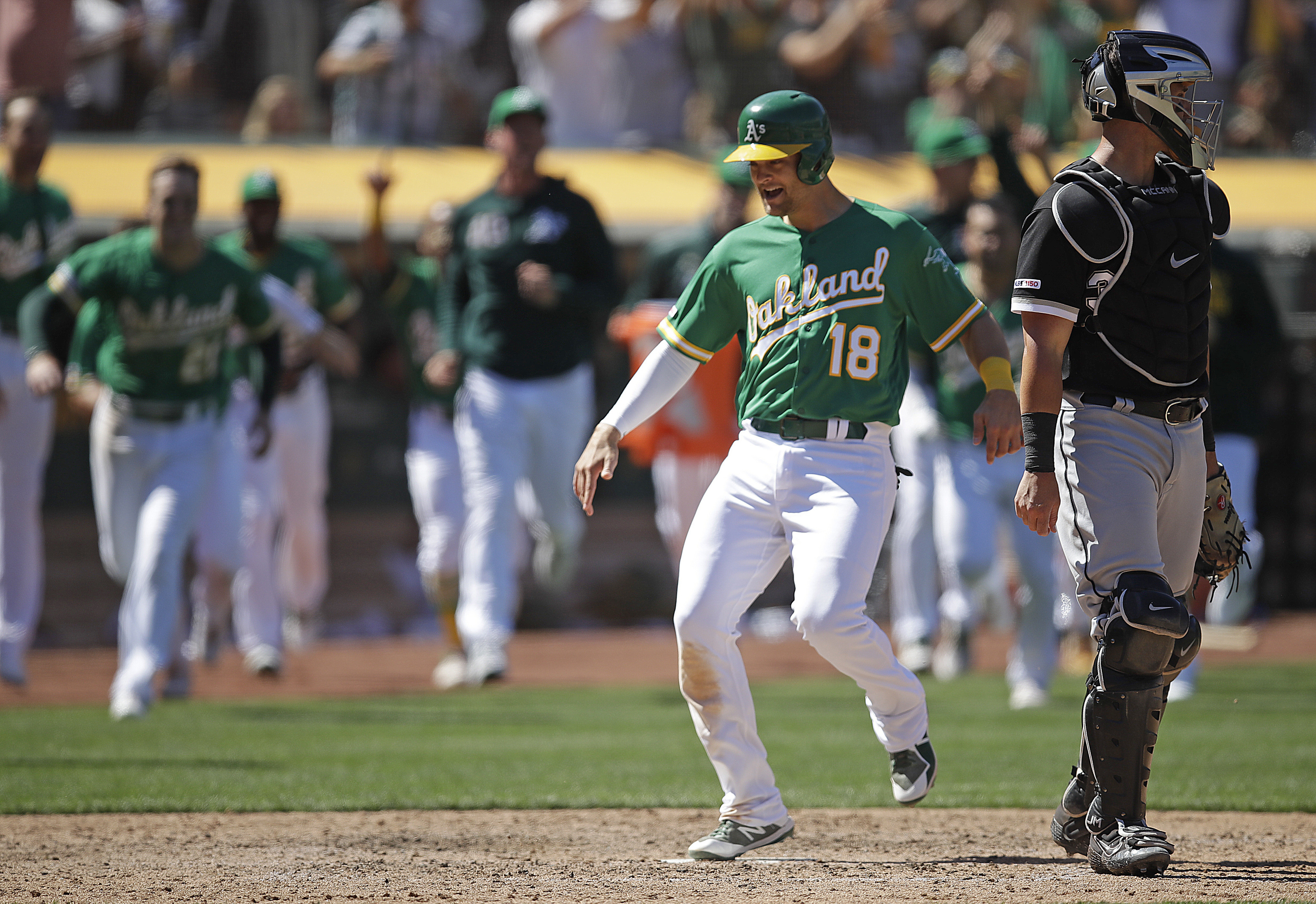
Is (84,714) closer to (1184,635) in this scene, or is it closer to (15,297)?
(15,297)

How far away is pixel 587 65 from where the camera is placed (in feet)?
46.0

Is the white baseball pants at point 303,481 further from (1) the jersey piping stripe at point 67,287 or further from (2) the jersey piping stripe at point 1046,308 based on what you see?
(2) the jersey piping stripe at point 1046,308

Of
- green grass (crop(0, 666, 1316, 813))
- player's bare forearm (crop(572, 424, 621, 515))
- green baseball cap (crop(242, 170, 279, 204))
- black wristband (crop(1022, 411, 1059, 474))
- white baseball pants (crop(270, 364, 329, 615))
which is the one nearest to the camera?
black wristband (crop(1022, 411, 1059, 474))

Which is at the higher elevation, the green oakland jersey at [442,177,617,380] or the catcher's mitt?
the green oakland jersey at [442,177,617,380]

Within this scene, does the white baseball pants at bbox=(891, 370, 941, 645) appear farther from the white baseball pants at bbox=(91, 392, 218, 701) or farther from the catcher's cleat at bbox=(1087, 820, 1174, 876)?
the catcher's cleat at bbox=(1087, 820, 1174, 876)

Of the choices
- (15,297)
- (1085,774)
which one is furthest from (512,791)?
(15,297)

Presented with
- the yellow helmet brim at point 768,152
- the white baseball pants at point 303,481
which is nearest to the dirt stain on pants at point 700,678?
the yellow helmet brim at point 768,152

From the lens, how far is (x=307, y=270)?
10.3m

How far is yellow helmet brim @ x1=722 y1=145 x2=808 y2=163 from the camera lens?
16.3 feet

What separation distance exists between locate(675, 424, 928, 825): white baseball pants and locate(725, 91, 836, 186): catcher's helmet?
0.80 meters

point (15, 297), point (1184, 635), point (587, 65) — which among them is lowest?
point (1184, 635)

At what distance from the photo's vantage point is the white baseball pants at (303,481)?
10.9 m

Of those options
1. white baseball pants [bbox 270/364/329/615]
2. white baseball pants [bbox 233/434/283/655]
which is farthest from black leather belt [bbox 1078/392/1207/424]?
white baseball pants [bbox 270/364/329/615]

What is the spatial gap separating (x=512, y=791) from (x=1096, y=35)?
9490 millimetres
